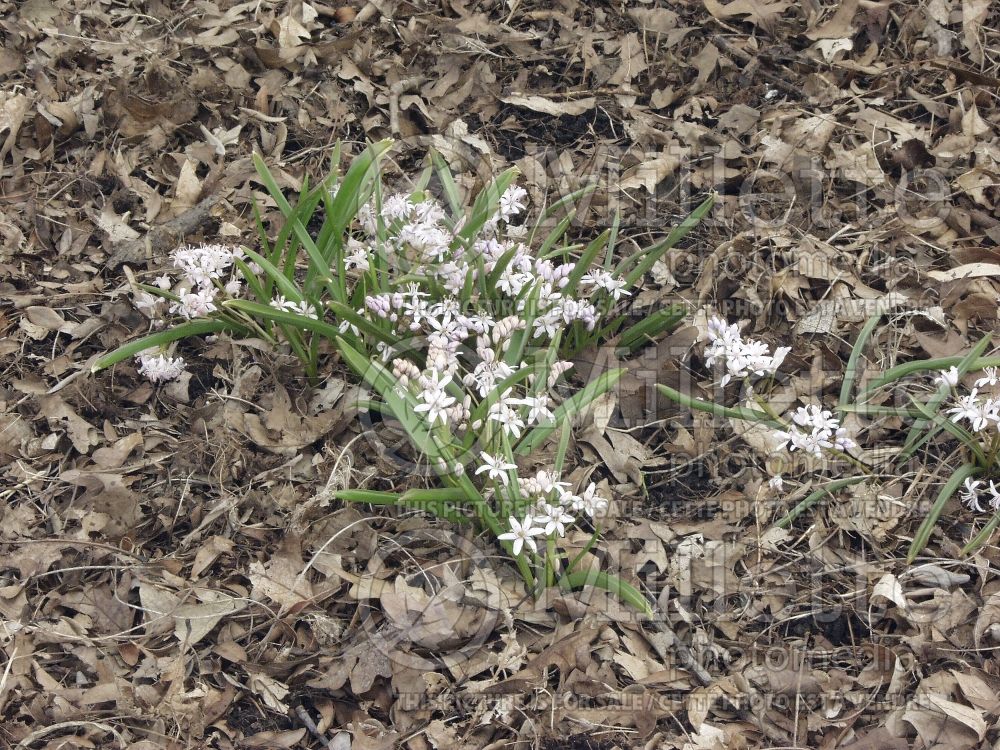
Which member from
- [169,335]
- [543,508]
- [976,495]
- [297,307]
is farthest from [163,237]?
[976,495]

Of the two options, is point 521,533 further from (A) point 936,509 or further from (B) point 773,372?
(A) point 936,509

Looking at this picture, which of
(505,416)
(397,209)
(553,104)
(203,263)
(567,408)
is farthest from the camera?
(553,104)

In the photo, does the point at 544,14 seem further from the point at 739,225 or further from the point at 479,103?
the point at 739,225

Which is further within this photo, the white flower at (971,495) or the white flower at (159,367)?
the white flower at (159,367)

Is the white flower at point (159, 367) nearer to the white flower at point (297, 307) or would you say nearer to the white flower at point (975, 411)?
the white flower at point (297, 307)

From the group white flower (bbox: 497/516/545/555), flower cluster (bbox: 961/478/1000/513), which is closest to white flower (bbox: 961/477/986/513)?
flower cluster (bbox: 961/478/1000/513)

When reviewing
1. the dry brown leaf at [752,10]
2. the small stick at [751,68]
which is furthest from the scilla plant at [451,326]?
the dry brown leaf at [752,10]

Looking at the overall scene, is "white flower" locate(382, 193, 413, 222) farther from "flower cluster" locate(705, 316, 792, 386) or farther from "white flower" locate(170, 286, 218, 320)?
"flower cluster" locate(705, 316, 792, 386)
